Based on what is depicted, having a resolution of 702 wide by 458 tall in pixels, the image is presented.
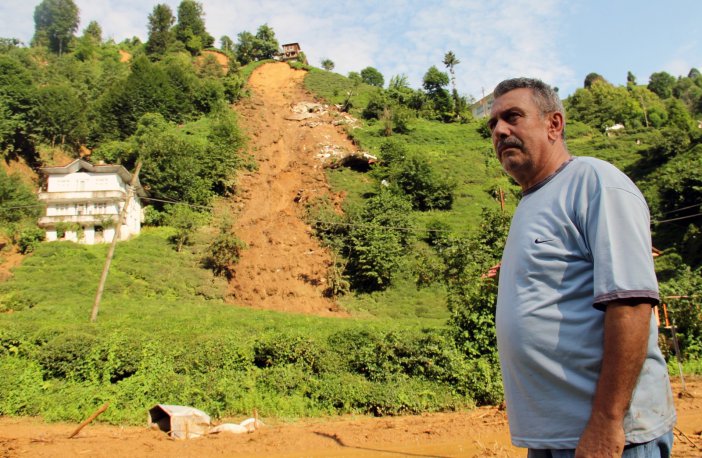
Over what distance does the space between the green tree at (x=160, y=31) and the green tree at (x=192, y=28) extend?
2.21m

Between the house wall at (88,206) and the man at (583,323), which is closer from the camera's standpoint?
the man at (583,323)

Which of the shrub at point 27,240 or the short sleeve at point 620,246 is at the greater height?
the shrub at point 27,240

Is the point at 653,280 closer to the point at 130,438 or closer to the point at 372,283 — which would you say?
the point at 130,438

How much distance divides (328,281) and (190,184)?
1529 centimetres

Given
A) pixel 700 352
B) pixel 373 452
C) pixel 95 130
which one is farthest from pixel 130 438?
pixel 95 130

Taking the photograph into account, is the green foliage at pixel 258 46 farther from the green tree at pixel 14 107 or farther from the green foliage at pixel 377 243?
the green foliage at pixel 377 243

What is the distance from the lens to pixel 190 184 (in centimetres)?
3747

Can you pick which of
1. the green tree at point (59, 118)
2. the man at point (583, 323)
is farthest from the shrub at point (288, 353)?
the green tree at point (59, 118)

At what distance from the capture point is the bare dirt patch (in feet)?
26.1

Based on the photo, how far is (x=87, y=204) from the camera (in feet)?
111

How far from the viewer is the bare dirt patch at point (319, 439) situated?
7.96m

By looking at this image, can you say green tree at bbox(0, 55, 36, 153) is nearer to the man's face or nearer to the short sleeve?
the man's face

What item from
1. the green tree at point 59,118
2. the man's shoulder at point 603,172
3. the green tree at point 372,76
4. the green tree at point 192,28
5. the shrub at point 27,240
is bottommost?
the man's shoulder at point 603,172

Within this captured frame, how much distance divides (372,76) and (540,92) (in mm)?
99977
